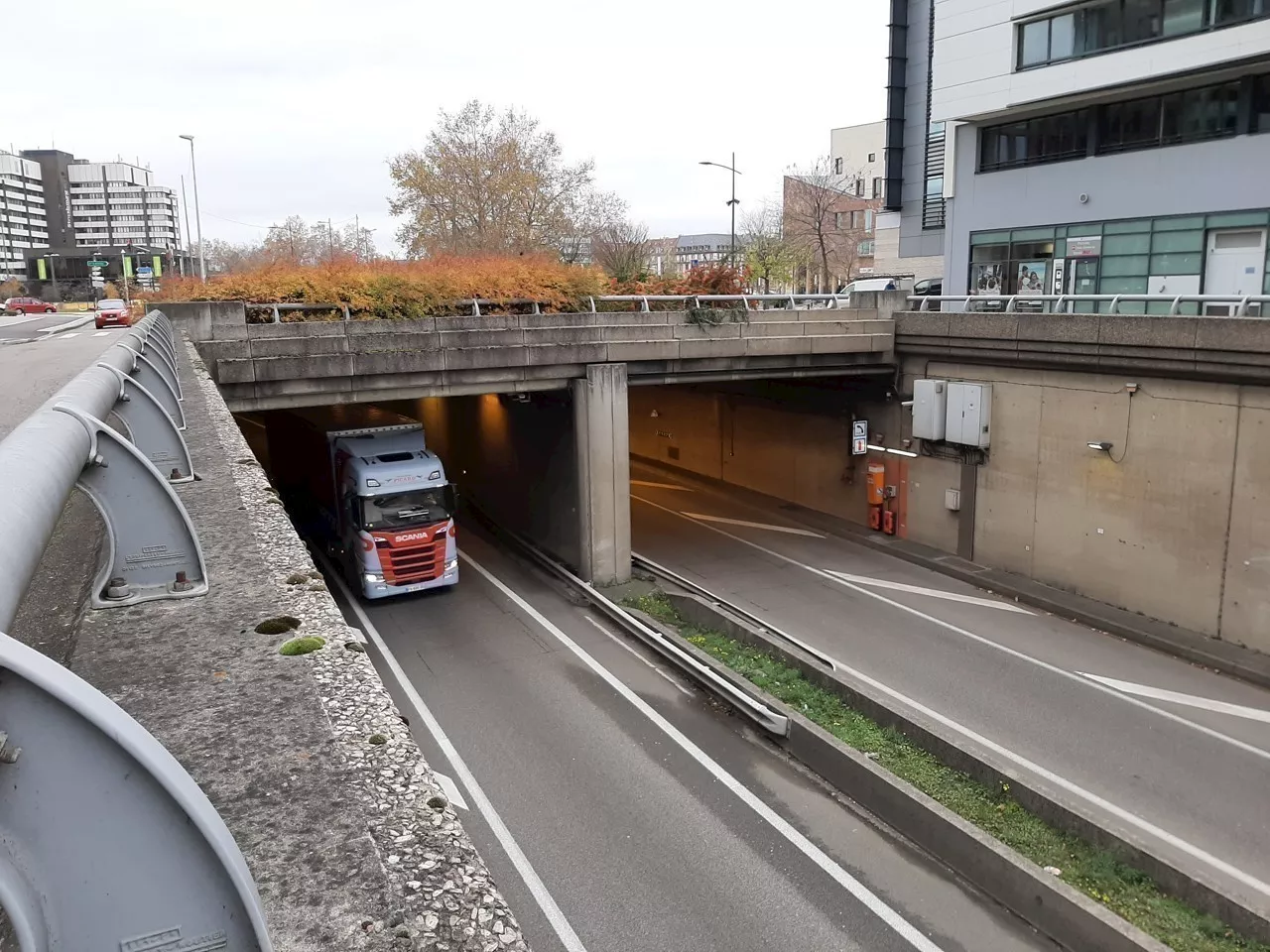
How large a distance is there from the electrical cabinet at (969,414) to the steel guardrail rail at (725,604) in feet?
22.6

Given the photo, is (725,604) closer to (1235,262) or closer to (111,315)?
(1235,262)

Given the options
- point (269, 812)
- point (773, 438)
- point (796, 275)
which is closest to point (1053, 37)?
point (773, 438)

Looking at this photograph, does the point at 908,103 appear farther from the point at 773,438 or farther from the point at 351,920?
the point at 351,920

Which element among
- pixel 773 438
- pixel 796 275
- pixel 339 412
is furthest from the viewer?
pixel 796 275

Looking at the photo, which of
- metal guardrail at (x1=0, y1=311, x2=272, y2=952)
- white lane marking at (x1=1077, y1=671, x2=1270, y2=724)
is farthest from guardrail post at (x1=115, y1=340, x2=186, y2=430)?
white lane marking at (x1=1077, y1=671, x2=1270, y2=724)

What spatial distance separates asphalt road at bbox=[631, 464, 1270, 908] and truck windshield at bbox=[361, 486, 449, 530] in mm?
6350

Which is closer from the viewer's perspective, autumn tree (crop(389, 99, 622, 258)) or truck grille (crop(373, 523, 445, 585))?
truck grille (crop(373, 523, 445, 585))

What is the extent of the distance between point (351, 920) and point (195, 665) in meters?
1.47

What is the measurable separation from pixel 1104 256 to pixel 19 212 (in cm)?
16720

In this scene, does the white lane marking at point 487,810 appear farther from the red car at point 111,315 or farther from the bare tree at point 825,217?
the bare tree at point 825,217

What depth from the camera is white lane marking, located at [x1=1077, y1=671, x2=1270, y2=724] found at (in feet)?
46.3

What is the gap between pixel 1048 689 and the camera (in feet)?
48.7

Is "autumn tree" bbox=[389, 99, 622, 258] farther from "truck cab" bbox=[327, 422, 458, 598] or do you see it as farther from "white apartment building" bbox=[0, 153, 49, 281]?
"white apartment building" bbox=[0, 153, 49, 281]

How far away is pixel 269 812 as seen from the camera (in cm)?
229
